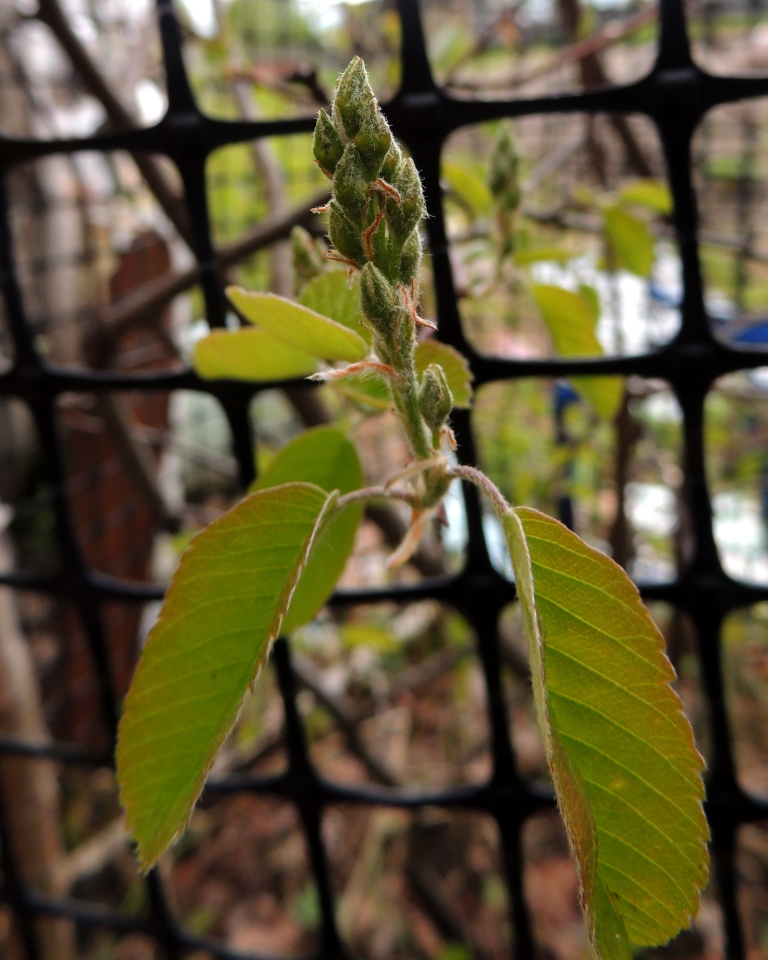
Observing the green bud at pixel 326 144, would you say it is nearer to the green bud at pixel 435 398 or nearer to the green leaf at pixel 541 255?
the green bud at pixel 435 398

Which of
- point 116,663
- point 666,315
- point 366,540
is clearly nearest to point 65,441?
point 116,663

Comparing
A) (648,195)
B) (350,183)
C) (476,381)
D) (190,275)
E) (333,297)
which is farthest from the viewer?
(190,275)

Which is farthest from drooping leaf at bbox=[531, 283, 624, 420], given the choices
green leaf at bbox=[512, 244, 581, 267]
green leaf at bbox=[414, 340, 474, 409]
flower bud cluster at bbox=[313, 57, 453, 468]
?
flower bud cluster at bbox=[313, 57, 453, 468]

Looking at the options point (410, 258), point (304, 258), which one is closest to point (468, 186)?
point (304, 258)

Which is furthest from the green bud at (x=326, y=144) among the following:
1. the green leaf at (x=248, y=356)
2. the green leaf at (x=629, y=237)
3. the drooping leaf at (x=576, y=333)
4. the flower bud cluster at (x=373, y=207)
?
the green leaf at (x=629, y=237)

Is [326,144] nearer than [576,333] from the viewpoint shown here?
Yes

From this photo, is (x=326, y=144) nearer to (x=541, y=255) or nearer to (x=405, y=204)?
(x=405, y=204)
